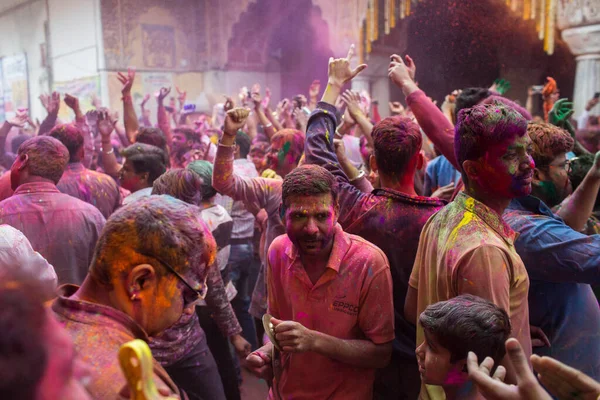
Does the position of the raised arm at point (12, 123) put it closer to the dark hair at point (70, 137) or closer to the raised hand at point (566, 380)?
the dark hair at point (70, 137)

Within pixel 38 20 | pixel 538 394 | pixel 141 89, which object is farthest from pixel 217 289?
pixel 38 20

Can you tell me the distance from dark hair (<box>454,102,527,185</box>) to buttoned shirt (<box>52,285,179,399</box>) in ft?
4.05

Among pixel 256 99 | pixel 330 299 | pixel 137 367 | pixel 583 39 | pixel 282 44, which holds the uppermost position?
pixel 282 44

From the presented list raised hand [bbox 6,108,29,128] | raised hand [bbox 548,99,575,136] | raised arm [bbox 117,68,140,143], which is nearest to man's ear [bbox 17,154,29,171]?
raised arm [bbox 117,68,140,143]

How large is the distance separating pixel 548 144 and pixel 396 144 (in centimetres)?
65

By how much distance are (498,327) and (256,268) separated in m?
3.86

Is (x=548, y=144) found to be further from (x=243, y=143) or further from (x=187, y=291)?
(x=243, y=143)

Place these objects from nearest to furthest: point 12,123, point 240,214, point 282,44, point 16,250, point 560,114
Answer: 1. point 16,250
2. point 560,114
3. point 240,214
4. point 12,123
5. point 282,44

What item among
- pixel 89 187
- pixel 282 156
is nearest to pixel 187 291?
pixel 282 156

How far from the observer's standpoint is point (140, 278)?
54.3 inches

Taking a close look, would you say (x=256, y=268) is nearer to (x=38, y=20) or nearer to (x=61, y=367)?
(x=61, y=367)

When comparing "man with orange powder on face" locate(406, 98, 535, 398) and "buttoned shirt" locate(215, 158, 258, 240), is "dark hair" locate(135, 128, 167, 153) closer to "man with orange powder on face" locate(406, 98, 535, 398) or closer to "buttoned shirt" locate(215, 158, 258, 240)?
"buttoned shirt" locate(215, 158, 258, 240)

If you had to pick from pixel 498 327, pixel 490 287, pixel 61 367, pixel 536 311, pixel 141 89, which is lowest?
pixel 536 311

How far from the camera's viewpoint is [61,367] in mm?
830
